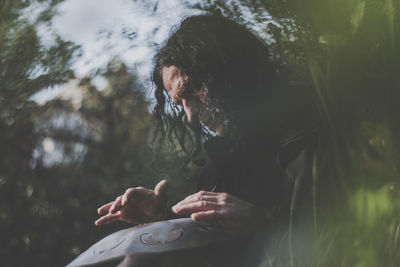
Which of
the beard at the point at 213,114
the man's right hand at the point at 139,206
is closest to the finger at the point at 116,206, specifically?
the man's right hand at the point at 139,206

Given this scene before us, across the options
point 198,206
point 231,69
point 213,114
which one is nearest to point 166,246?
point 198,206

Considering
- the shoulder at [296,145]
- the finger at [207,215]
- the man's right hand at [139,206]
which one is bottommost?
the man's right hand at [139,206]

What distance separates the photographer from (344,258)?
71 centimetres

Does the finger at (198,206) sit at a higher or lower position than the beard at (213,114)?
lower

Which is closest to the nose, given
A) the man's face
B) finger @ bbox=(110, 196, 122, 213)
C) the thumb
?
the man's face

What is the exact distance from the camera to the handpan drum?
83 centimetres

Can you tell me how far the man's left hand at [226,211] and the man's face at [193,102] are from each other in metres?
0.20

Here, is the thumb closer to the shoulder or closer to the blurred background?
the blurred background

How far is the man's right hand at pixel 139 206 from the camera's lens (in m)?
1.00

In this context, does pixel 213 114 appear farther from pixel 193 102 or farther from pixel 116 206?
pixel 116 206

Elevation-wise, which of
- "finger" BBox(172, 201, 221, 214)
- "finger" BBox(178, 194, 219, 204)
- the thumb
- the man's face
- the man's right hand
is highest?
the man's face

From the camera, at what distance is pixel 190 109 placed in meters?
1.00

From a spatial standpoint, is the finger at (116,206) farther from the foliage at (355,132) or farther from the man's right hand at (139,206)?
the foliage at (355,132)

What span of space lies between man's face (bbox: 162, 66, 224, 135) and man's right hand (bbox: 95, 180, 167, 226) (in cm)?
20
